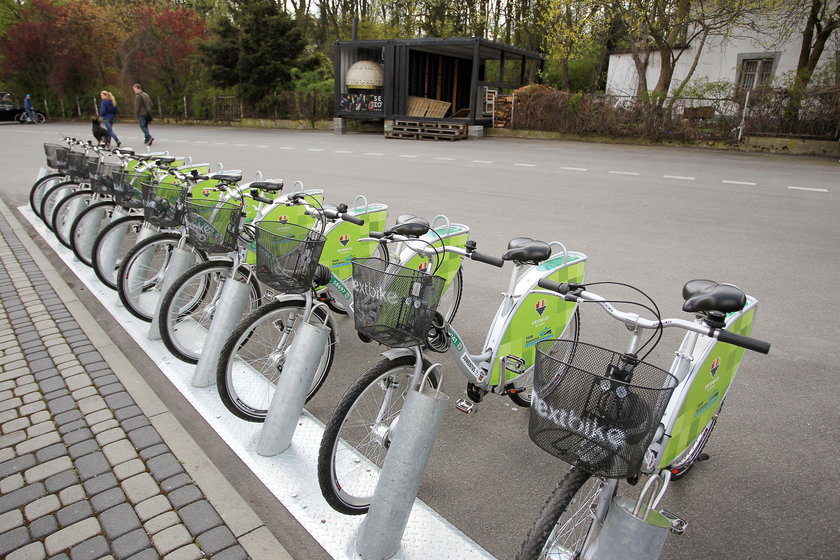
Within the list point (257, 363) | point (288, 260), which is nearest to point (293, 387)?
point (288, 260)

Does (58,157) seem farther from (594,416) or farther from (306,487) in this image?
(594,416)

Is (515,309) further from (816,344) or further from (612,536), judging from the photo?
(816,344)

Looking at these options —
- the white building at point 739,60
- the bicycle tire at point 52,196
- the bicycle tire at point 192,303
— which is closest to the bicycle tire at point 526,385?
the bicycle tire at point 192,303

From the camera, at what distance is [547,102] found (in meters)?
21.0

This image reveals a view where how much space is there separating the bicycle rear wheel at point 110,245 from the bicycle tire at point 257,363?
1711 mm

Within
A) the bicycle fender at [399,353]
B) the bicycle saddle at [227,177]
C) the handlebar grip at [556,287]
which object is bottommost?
the bicycle fender at [399,353]

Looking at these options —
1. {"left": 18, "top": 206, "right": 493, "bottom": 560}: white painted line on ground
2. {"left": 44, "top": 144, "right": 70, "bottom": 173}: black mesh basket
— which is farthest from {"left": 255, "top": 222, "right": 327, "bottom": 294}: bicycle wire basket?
{"left": 44, "top": 144, "right": 70, "bottom": 173}: black mesh basket

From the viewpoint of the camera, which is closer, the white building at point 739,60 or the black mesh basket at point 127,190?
the black mesh basket at point 127,190

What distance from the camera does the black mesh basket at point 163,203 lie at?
4.14 m

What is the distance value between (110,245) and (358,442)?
122 inches

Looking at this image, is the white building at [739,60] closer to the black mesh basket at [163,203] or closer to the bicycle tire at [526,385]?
the bicycle tire at [526,385]

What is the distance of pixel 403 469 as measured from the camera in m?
2.29

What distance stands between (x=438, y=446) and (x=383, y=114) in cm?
2104

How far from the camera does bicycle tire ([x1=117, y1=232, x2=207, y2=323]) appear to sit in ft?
13.9
